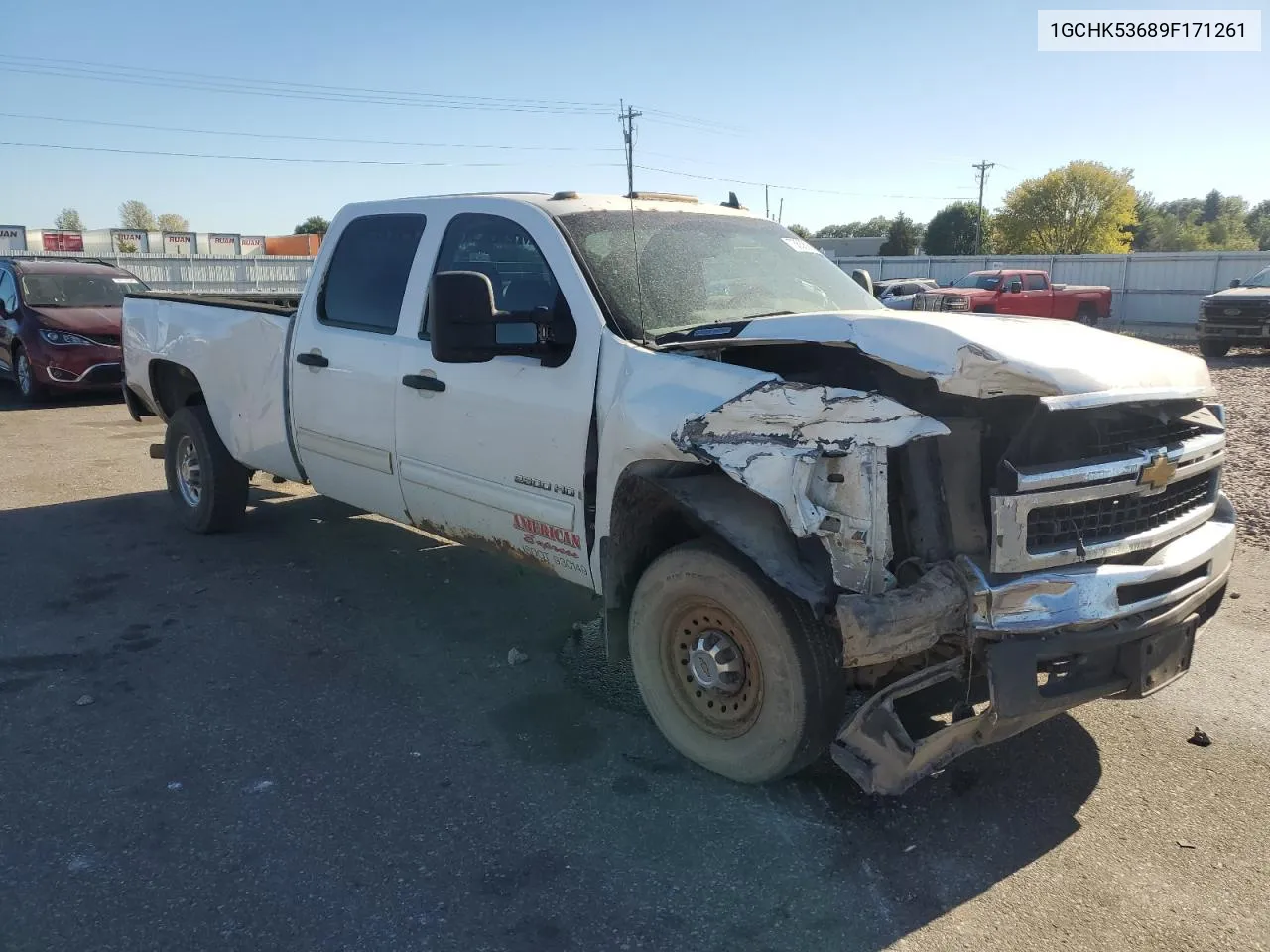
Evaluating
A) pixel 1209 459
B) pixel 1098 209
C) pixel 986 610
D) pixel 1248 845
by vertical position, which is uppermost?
pixel 1098 209

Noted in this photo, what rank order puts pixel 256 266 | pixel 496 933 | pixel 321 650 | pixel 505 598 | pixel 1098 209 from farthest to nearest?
pixel 1098 209 < pixel 256 266 < pixel 505 598 < pixel 321 650 < pixel 496 933

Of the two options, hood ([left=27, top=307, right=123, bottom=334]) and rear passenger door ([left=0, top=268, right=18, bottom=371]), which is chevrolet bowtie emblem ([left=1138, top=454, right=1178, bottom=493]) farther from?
rear passenger door ([left=0, top=268, right=18, bottom=371])

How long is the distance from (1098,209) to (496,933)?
203ft

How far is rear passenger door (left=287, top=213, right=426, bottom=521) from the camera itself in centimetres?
480

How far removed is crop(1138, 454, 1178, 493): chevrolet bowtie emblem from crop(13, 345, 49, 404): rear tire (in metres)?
12.9

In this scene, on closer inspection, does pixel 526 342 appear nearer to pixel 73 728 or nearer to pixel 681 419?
pixel 681 419

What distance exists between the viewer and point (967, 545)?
9.64ft

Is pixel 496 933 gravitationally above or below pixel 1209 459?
below

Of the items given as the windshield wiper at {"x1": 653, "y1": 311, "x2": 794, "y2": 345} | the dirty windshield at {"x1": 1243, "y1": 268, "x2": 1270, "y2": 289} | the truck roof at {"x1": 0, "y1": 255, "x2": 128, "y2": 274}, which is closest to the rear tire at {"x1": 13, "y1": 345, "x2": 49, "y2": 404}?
the truck roof at {"x1": 0, "y1": 255, "x2": 128, "y2": 274}

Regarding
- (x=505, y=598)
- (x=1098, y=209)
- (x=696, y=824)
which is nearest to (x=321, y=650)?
(x=505, y=598)

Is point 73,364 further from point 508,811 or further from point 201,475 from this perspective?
point 508,811

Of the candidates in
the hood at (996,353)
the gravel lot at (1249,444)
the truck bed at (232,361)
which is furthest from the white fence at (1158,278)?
the hood at (996,353)

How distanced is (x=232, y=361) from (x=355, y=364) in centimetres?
148

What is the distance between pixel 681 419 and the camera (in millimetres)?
3338
